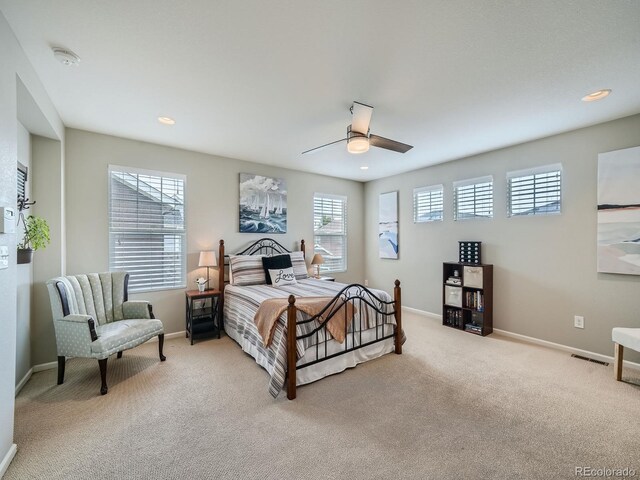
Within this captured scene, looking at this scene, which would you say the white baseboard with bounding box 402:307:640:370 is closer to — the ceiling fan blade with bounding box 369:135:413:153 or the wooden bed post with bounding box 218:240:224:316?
the ceiling fan blade with bounding box 369:135:413:153

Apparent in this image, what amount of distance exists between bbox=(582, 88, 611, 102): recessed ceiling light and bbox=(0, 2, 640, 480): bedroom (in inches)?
3.1

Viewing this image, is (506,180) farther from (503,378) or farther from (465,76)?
(503,378)

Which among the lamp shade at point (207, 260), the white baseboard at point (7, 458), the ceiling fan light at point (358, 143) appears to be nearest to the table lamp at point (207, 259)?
the lamp shade at point (207, 260)

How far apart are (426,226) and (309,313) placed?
3.31 meters

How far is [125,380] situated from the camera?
280 cm

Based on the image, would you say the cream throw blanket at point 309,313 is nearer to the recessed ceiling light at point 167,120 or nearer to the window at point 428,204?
the recessed ceiling light at point 167,120

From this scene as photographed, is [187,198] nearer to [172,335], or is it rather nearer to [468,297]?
[172,335]

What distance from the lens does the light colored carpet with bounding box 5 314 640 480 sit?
5.72 ft

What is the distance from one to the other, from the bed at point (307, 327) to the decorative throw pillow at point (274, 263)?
284 millimetres

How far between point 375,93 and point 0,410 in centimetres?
345

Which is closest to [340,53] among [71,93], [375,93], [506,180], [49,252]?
[375,93]

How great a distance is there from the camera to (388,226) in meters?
5.82

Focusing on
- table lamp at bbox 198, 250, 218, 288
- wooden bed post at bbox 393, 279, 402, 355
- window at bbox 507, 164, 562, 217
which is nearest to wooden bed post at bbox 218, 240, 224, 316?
table lamp at bbox 198, 250, 218, 288

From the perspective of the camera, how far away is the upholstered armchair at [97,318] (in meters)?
2.60
